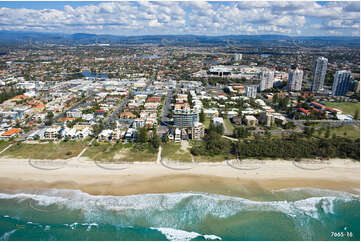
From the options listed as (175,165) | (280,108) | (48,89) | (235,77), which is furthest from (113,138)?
(235,77)

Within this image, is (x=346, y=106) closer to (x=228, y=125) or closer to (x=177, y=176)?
(x=228, y=125)

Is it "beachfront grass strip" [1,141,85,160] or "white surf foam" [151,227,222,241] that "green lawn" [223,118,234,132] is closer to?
"white surf foam" [151,227,222,241]

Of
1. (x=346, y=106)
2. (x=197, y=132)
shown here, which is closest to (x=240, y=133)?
(x=197, y=132)

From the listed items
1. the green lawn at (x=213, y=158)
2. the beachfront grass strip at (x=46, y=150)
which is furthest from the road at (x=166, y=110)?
the beachfront grass strip at (x=46, y=150)

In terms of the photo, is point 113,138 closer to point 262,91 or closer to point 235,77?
point 262,91

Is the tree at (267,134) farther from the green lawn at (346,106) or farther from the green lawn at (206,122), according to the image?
the green lawn at (346,106)

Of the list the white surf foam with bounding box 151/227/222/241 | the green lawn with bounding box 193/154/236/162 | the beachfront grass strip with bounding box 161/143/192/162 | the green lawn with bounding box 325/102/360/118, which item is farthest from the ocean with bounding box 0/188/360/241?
the green lawn with bounding box 325/102/360/118
